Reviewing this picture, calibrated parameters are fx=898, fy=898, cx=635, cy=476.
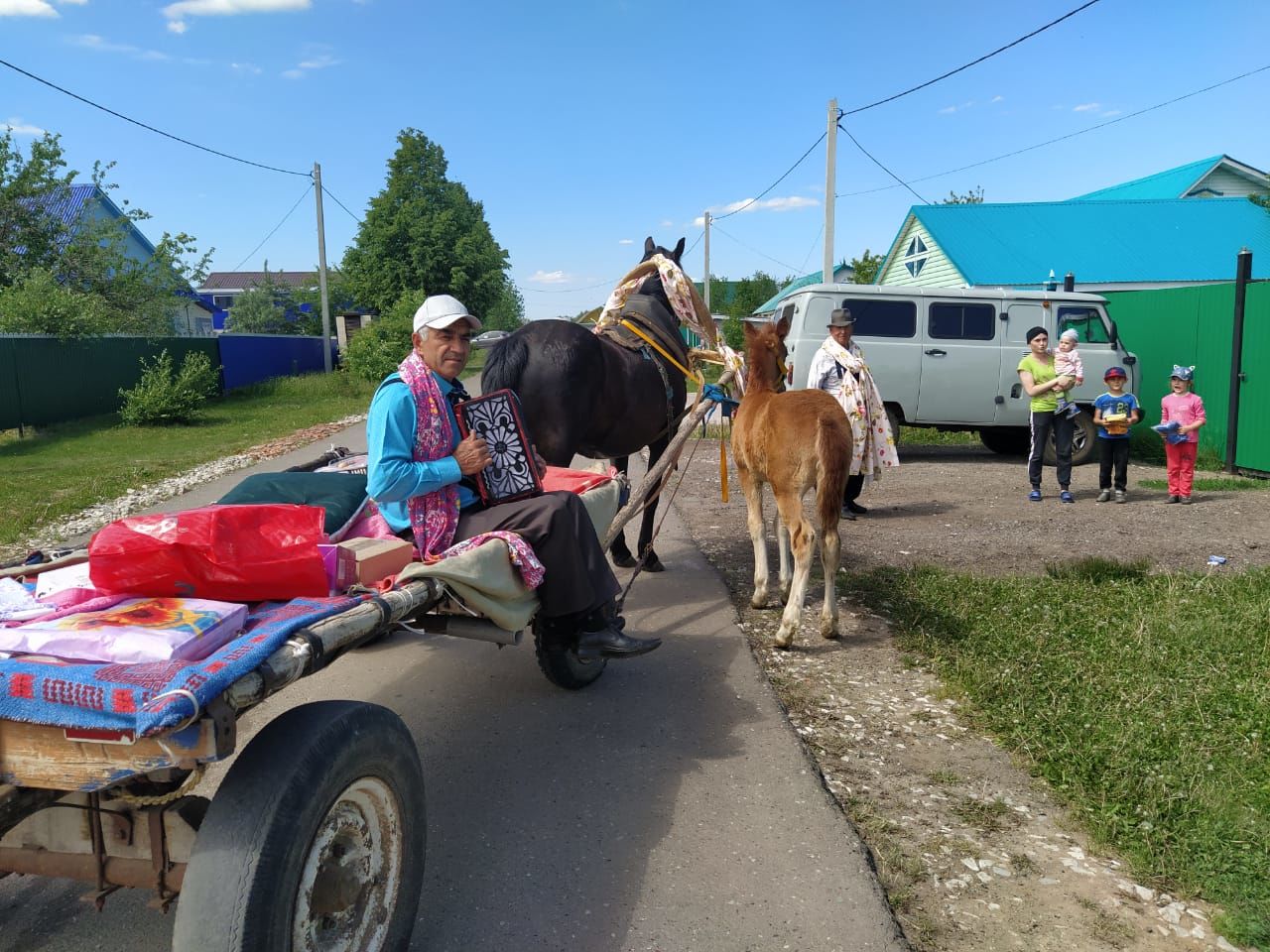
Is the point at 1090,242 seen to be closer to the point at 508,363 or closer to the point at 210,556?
the point at 508,363

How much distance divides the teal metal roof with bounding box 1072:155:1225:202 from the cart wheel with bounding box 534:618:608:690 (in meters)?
26.4

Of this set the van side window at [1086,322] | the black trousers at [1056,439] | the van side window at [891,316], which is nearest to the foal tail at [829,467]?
the black trousers at [1056,439]

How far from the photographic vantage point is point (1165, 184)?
93.8 ft

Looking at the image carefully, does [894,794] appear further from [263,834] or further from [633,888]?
[263,834]

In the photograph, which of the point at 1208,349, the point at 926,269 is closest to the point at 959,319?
the point at 1208,349

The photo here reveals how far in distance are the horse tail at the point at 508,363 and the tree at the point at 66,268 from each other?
16419mm

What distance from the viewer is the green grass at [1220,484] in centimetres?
1055

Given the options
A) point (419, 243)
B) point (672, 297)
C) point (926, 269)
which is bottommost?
point (672, 297)

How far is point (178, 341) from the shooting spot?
77.7 ft

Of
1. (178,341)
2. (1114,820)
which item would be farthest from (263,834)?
(178,341)

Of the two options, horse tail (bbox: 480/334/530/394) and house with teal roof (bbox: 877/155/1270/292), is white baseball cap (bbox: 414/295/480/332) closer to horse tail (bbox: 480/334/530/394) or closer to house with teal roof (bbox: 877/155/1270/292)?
horse tail (bbox: 480/334/530/394)

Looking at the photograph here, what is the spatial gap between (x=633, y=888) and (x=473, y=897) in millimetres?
525

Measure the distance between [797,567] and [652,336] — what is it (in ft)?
7.47

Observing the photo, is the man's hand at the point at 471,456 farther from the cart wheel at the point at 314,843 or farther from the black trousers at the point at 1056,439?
the black trousers at the point at 1056,439
